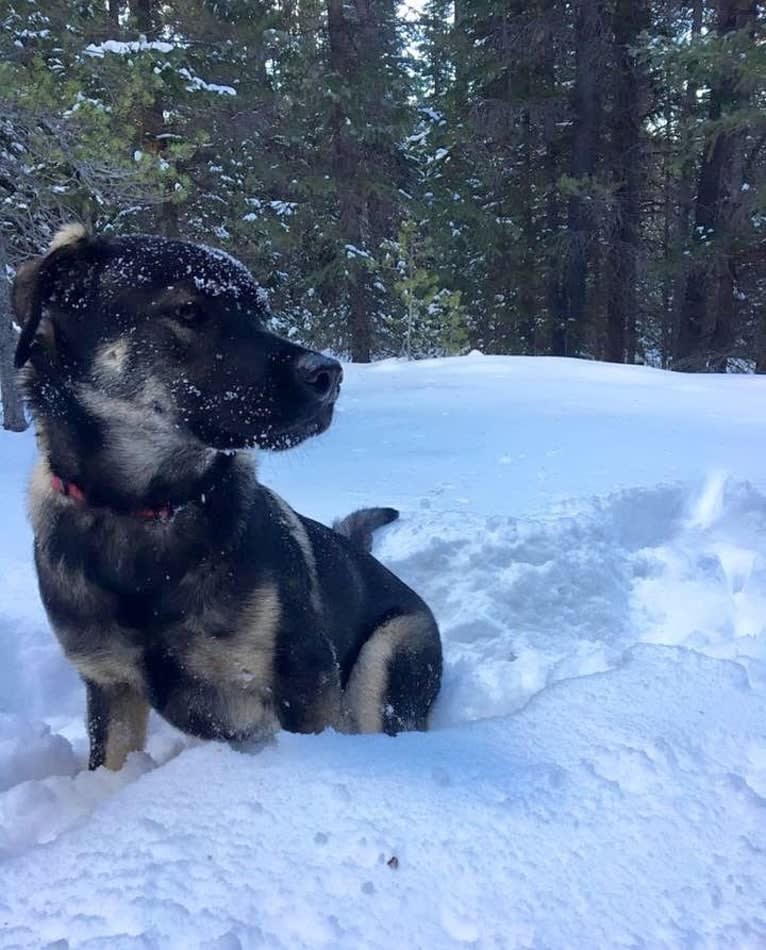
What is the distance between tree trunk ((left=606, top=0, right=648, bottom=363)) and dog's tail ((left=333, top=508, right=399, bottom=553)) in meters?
14.0

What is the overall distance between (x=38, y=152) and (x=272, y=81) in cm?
1030

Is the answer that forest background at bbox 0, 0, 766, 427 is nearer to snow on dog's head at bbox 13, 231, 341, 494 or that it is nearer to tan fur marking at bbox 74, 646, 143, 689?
snow on dog's head at bbox 13, 231, 341, 494

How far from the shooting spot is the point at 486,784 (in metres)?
1.83

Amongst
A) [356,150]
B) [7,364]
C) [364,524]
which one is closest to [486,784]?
[364,524]

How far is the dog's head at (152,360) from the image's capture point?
93.0 inches

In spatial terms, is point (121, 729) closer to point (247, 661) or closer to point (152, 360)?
point (247, 661)

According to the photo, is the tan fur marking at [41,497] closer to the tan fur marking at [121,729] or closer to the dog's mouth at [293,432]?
the tan fur marking at [121,729]

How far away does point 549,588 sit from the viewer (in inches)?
150

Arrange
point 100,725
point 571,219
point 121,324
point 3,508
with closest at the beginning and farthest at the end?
point 121,324 < point 100,725 < point 3,508 < point 571,219

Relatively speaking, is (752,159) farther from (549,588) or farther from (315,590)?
(315,590)

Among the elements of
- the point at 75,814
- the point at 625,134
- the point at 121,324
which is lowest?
the point at 75,814

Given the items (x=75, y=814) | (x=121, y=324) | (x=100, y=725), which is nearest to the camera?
(x=75, y=814)

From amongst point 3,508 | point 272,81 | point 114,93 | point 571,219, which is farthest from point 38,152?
point 571,219

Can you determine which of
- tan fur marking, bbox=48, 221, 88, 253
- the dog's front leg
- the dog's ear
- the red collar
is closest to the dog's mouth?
the red collar
